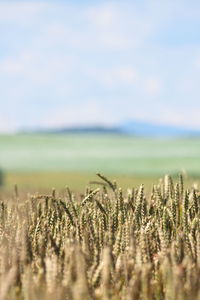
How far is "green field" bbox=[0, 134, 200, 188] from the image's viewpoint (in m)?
22.1

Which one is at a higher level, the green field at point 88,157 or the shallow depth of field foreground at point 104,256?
the green field at point 88,157

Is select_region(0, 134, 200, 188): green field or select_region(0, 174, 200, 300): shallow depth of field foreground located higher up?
select_region(0, 134, 200, 188): green field

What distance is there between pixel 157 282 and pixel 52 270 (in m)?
0.36

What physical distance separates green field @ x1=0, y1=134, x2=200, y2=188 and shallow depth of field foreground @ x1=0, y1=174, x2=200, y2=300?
15.8 m

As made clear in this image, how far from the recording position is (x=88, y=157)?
28.7 m

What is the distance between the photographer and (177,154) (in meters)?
27.4

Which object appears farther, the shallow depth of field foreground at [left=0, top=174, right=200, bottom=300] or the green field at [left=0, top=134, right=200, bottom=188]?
the green field at [left=0, top=134, right=200, bottom=188]

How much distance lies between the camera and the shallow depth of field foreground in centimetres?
225

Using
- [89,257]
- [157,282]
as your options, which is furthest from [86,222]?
[157,282]

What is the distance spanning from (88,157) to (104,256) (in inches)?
1044

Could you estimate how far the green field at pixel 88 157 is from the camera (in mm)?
22062

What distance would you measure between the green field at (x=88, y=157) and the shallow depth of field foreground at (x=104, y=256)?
15752mm

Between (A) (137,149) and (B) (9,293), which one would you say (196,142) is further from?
(B) (9,293)

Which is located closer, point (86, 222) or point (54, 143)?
point (86, 222)
